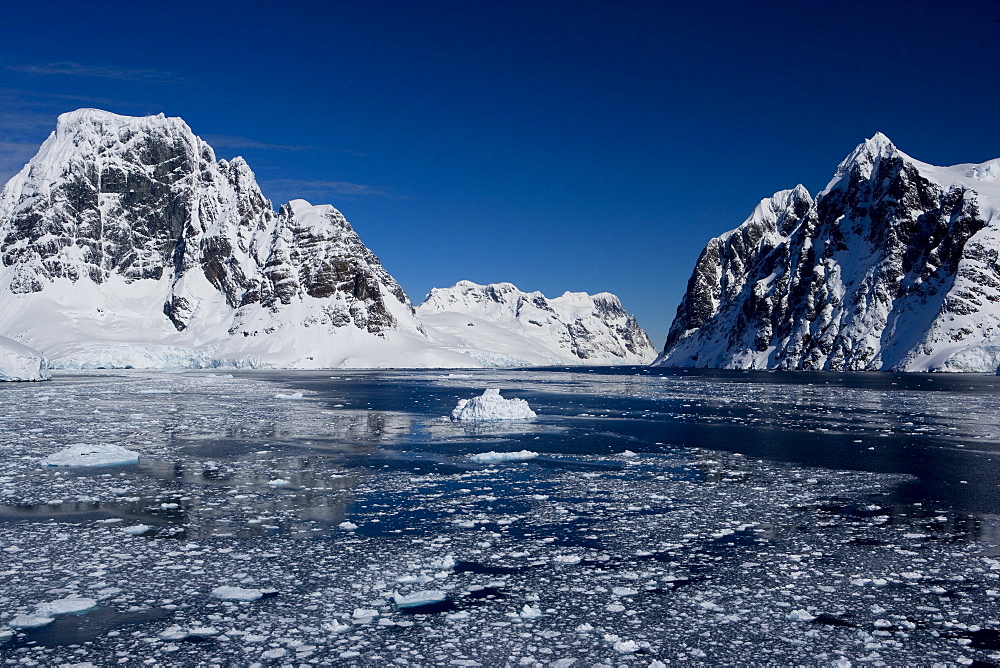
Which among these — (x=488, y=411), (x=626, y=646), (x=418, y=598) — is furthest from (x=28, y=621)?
(x=488, y=411)

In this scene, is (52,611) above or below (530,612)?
below

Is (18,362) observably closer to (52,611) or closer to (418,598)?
(52,611)

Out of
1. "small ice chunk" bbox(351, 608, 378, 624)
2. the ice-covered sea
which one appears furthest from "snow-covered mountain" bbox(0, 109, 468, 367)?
"small ice chunk" bbox(351, 608, 378, 624)

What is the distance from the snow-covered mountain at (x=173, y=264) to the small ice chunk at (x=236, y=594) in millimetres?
150034

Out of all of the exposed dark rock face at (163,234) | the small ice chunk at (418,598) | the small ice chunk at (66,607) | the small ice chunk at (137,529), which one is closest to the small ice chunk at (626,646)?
the small ice chunk at (418,598)

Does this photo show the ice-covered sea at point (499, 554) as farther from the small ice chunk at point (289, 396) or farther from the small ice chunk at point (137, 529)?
the small ice chunk at point (289, 396)

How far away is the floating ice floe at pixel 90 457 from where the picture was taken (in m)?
21.2

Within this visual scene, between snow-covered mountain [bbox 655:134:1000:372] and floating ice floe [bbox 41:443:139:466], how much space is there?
13881 cm

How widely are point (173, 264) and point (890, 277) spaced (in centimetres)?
18122

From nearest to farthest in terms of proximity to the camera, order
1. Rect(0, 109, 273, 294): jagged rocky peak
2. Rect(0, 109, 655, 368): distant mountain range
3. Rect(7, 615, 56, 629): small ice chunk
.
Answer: Rect(7, 615, 56, 629): small ice chunk < Rect(0, 109, 655, 368): distant mountain range < Rect(0, 109, 273, 294): jagged rocky peak

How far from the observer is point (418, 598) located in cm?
1013

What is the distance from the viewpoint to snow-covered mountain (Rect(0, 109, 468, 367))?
165 metres

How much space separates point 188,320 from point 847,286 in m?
163

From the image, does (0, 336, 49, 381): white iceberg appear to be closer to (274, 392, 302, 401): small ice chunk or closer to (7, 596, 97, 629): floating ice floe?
(274, 392, 302, 401): small ice chunk
